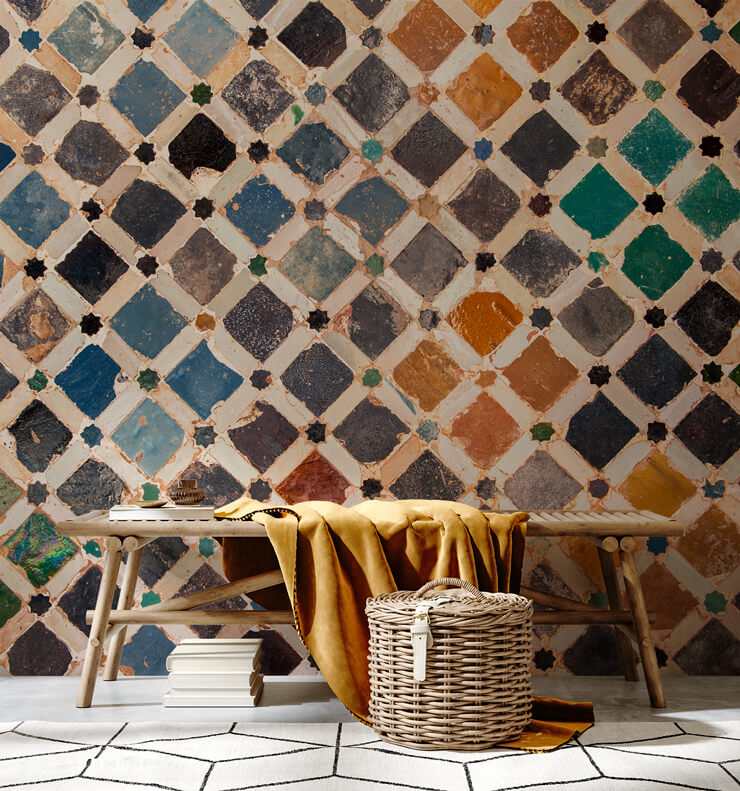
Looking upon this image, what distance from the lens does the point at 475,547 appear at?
2143 millimetres

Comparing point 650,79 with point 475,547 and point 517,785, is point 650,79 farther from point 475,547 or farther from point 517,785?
point 517,785

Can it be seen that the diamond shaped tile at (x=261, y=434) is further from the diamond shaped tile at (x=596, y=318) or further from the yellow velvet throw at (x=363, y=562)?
the diamond shaped tile at (x=596, y=318)

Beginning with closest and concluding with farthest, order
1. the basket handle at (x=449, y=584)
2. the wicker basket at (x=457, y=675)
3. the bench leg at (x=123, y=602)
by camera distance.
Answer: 1. the wicker basket at (x=457, y=675)
2. the basket handle at (x=449, y=584)
3. the bench leg at (x=123, y=602)

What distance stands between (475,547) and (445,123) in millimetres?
1453

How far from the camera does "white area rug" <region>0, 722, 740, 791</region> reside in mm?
1597

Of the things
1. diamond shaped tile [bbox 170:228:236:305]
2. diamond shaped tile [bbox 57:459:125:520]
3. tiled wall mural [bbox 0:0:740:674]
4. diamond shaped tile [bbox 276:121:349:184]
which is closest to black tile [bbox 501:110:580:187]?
tiled wall mural [bbox 0:0:740:674]

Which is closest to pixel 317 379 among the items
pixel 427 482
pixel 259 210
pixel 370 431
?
pixel 370 431

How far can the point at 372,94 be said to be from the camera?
269 centimetres

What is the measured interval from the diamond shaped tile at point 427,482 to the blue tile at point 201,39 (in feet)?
4.99

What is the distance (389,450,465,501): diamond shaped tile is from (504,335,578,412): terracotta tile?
14.5 inches

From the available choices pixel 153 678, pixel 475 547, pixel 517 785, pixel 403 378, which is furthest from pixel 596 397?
pixel 153 678

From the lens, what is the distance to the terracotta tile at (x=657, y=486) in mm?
2658

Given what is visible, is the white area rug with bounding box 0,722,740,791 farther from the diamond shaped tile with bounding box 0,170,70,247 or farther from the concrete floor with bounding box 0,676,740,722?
the diamond shaped tile with bounding box 0,170,70,247

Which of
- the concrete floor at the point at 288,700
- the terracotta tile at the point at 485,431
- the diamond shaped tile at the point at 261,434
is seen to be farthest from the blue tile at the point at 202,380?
the concrete floor at the point at 288,700
